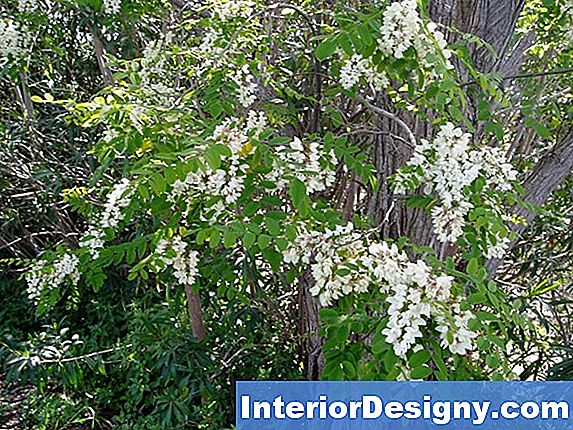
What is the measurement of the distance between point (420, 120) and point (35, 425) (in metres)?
2.22

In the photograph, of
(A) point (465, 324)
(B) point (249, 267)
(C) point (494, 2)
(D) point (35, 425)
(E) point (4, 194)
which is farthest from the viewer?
(E) point (4, 194)

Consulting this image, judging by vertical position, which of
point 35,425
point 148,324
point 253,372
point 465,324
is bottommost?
point 35,425

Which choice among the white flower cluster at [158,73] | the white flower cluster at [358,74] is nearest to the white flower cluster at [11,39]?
the white flower cluster at [158,73]

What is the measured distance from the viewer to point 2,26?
2699mm

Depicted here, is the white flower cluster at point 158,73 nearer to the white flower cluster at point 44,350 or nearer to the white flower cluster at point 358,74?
the white flower cluster at point 358,74

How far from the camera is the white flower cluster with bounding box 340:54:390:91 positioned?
6.40 feet

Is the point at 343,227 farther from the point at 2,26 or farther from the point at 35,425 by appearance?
the point at 35,425

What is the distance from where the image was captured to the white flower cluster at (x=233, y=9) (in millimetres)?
2107

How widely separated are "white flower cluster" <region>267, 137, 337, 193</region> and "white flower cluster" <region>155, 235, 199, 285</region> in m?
0.30

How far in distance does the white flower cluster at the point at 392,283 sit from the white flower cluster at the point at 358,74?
39cm

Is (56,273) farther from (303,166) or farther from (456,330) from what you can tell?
(456,330)

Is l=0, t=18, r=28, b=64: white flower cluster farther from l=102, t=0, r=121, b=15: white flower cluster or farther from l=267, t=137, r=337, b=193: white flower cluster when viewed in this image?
l=267, t=137, r=337, b=193: white flower cluster

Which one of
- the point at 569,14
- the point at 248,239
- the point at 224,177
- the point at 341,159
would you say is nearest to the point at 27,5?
the point at 341,159

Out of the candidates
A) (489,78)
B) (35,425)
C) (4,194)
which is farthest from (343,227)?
(4,194)
